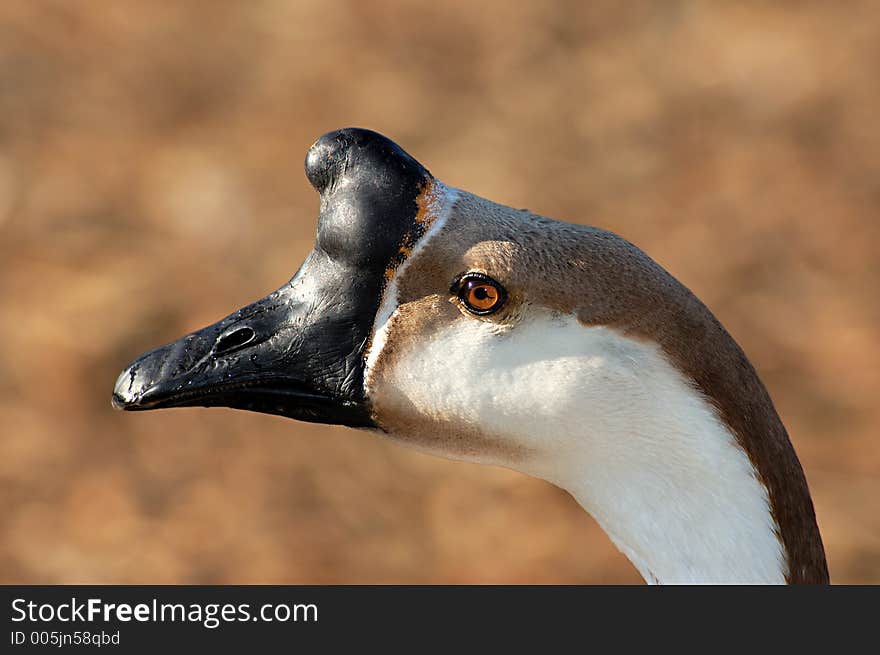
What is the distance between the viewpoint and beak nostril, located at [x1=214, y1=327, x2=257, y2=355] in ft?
8.39

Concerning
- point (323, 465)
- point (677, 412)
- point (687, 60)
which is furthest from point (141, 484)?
point (687, 60)

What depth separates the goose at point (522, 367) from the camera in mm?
2410

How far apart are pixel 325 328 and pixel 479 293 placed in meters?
0.35

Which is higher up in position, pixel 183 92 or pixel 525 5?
pixel 525 5

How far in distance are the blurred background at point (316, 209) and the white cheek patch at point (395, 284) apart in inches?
130

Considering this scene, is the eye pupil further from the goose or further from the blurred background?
the blurred background

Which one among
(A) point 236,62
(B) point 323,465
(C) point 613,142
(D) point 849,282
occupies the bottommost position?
(B) point 323,465

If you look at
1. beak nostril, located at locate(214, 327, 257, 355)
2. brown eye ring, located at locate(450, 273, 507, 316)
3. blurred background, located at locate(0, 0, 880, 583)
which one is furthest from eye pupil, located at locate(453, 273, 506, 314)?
blurred background, located at locate(0, 0, 880, 583)

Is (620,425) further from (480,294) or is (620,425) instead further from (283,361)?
(283,361)

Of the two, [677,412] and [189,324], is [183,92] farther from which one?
[677,412]

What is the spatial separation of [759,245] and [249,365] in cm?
513

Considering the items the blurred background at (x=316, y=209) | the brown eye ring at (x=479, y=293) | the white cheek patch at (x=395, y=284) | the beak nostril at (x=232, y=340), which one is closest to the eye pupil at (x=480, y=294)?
the brown eye ring at (x=479, y=293)

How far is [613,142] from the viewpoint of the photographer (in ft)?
25.2

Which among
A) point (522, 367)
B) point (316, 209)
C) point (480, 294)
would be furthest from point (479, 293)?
point (316, 209)
